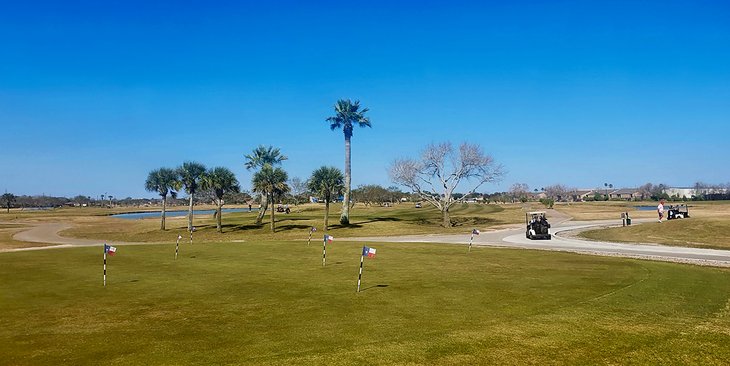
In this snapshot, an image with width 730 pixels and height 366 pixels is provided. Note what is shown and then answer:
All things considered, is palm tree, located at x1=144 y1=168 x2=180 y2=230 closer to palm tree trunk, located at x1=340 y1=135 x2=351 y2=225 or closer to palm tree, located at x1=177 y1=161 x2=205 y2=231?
palm tree, located at x1=177 y1=161 x2=205 y2=231

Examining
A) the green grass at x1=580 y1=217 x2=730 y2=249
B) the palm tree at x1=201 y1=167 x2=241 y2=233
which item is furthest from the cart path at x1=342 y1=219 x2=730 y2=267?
the palm tree at x1=201 y1=167 x2=241 y2=233

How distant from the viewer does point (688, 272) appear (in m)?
28.0

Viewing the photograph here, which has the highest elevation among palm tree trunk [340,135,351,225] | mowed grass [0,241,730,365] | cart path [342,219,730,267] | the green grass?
palm tree trunk [340,135,351,225]

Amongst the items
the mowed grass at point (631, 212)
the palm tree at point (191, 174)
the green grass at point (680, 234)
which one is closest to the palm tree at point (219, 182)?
the palm tree at point (191, 174)

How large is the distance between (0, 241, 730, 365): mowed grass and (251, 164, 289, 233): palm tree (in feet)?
130

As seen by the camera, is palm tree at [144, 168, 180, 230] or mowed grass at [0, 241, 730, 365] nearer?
mowed grass at [0, 241, 730, 365]

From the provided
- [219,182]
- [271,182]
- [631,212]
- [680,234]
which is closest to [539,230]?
[680,234]

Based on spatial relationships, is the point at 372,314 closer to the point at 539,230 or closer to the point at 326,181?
the point at 539,230

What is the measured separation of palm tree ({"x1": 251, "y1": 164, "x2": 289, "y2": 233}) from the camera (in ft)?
237

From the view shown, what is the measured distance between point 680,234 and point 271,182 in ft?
167

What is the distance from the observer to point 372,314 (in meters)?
17.7

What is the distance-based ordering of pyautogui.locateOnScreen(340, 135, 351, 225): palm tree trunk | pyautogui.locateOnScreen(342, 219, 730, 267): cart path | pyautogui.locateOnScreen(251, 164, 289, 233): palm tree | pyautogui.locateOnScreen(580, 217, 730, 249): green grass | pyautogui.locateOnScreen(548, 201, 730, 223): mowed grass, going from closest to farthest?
pyautogui.locateOnScreen(342, 219, 730, 267): cart path → pyautogui.locateOnScreen(580, 217, 730, 249): green grass → pyautogui.locateOnScreen(251, 164, 289, 233): palm tree → pyautogui.locateOnScreen(340, 135, 351, 225): palm tree trunk → pyautogui.locateOnScreen(548, 201, 730, 223): mowed grass

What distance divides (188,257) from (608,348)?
108ft

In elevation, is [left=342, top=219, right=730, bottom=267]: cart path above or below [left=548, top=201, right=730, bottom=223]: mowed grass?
below
